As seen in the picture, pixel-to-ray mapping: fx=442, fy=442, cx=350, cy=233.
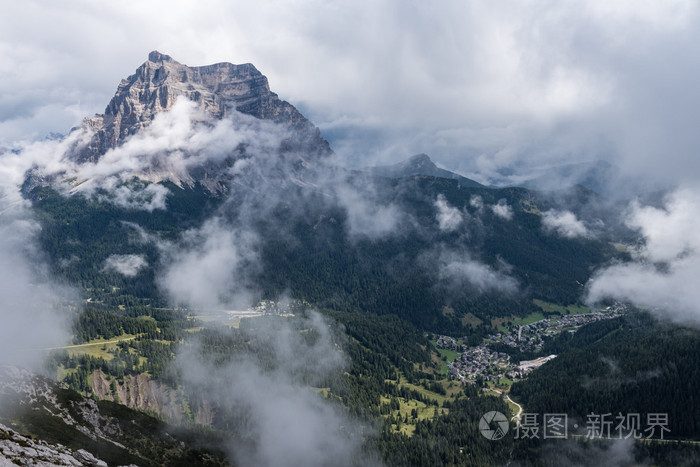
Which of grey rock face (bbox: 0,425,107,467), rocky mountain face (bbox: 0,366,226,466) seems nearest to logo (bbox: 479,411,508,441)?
rocky mountain face (bbox: 0,366,226,466)

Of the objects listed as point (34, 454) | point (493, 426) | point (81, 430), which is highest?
point (493, 426)

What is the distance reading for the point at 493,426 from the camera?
191 metres

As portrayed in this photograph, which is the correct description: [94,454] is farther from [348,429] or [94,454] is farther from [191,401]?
[348,429]

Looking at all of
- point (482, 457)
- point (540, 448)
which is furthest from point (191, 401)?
point (540, 448)

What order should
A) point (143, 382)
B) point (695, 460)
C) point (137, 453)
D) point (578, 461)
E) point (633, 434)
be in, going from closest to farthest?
point (137, 453) → point (695, 460) → point (578, 461) → point (633, 434) → point (143, 382)

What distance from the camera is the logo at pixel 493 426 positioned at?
183600 mm

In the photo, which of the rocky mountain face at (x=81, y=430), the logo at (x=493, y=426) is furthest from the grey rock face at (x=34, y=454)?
the logo at (x=493, y=426)

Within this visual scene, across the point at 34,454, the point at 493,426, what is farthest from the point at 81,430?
the point at 493,426

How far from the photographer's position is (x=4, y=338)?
656ft

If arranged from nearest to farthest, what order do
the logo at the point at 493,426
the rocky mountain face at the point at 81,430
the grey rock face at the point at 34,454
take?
the grey rock face at the point at 34,454 < the rocky mountain face at the point at 81,430 < the logo at the point at 493,426

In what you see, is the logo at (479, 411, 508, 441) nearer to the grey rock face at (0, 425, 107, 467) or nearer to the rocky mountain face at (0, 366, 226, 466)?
the rocky mountain face at (0, 366, 226, 466)

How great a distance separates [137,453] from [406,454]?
9848 cm

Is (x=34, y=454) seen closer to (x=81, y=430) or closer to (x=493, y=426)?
(x=81, y=430)

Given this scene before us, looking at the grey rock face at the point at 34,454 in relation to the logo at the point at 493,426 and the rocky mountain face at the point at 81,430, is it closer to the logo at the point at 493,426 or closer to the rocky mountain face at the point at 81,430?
the rocky mountain face at the point at 81,430
